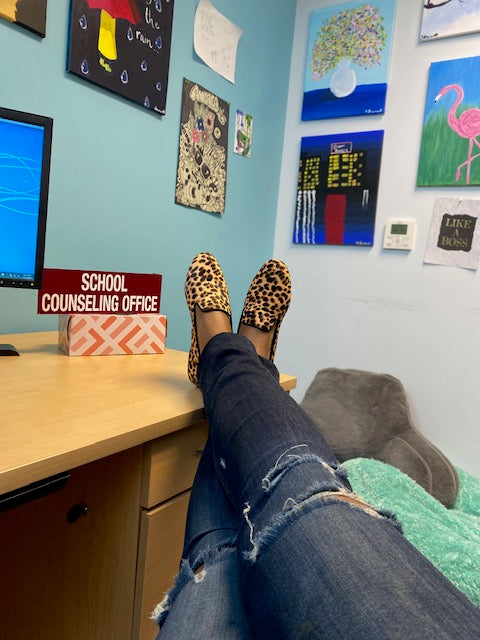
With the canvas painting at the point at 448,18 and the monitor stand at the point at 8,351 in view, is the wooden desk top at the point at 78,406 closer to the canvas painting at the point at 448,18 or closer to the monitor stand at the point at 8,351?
the monitor stand at the point at 8,351

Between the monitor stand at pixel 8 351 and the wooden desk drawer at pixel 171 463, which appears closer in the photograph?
the wooden desk drawer at pixel 171 463

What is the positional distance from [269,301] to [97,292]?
1.12ft

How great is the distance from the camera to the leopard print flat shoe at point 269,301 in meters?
0.93

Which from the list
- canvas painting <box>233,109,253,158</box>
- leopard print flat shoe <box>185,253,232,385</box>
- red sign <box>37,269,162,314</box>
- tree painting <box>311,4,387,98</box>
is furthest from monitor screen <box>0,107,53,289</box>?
tree painting <box>311,4,387,98</box>

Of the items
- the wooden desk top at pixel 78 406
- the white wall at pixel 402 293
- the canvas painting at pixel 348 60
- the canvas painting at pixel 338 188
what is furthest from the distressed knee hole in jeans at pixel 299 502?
the canvas painting at pixel 348 60

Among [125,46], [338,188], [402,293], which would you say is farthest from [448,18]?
[125,46]

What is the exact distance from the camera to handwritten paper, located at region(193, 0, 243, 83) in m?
1.39

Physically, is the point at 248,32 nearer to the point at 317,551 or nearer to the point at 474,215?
the point at 474,215

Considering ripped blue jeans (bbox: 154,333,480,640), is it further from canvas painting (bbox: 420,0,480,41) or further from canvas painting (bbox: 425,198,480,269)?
canvas painting (bbox: 420,0,480,41)

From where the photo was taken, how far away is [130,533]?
2.07 ft

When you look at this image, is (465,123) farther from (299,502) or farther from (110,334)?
(299,502)

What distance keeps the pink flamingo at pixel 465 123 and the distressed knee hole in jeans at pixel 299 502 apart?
1314 mm

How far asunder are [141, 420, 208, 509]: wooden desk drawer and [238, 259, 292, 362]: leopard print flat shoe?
0.28 metres

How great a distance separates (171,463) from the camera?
658 mm
